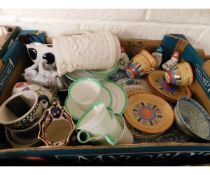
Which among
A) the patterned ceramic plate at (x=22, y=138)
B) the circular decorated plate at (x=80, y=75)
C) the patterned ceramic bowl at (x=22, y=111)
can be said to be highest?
the circular decorated plate at (x=80, y=75)

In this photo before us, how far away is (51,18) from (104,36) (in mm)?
218

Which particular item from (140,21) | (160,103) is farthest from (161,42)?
(160,103)

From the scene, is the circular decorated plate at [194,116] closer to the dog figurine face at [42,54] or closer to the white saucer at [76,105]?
the white saucer at [76,105]

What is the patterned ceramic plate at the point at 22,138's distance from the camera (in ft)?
2.12

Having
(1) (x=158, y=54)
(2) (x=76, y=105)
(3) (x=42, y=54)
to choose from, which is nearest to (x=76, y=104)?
(2) (x=76, y=105)

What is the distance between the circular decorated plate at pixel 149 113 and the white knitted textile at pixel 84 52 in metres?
0.15

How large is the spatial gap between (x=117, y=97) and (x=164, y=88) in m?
0.18

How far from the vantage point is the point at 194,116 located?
0.72 m

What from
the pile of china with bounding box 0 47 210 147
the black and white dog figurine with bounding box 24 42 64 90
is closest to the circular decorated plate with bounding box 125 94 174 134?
the pile of china with bounding box 0 47 210 147

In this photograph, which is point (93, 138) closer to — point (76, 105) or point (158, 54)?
point (76, 105)

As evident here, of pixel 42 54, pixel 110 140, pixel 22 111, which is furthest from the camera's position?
pixel 42 54

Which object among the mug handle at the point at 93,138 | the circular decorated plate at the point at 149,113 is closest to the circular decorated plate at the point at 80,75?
the circular decorated plate at the point at 149,113

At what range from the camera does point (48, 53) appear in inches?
29.0
